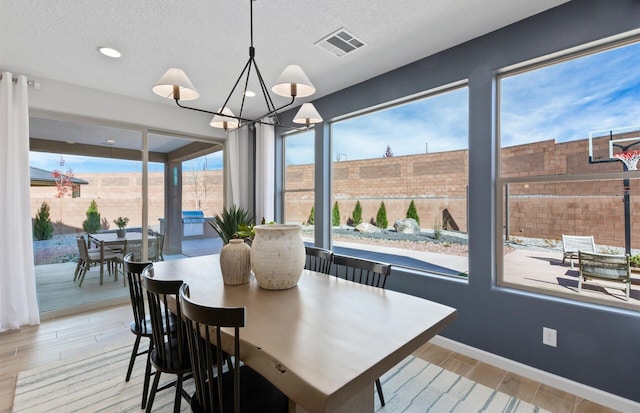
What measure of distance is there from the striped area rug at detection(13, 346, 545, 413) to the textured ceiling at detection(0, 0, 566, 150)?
8.82 feet

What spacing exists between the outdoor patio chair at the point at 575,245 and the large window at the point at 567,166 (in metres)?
0.03

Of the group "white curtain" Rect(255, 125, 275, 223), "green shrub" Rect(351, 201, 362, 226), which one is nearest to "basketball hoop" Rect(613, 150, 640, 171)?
"green shrub" Rect(351, 201, 362, 226)

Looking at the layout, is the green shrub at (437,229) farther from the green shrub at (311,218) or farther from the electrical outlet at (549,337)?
the green shrub at (311,218)

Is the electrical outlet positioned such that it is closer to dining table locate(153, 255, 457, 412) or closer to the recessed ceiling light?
dining table locate(153, 255, 457, 412)

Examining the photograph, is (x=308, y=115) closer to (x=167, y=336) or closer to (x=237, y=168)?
(x=167, y=336)

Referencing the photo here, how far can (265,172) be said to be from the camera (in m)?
4.66

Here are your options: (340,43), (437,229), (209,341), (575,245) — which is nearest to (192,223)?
(340,43)

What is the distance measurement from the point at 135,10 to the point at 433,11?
215 cm

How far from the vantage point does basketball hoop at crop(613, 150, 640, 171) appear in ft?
6.35

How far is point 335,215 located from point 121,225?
2865 mm

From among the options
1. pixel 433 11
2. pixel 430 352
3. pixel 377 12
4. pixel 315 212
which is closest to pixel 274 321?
pixel 430 352

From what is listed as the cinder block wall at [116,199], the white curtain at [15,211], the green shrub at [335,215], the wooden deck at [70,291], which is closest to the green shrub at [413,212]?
the green shrub at [335,215]

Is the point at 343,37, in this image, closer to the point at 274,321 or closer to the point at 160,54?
the point at 160,54

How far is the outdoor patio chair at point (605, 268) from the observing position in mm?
1992
